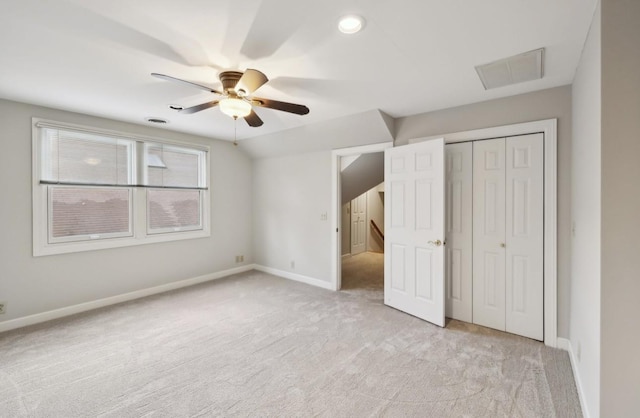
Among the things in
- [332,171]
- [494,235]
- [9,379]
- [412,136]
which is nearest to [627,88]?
[494,235]

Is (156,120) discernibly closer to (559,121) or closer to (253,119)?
(253,119)

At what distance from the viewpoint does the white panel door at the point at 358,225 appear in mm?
6863

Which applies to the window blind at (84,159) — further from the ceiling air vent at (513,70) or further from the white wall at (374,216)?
the white wall at (374,216)

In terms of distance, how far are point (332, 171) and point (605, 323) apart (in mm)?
3315

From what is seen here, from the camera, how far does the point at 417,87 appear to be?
2586 mm

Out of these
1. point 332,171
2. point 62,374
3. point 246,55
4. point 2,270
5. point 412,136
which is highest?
point 246,55

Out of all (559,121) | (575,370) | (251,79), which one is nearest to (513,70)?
(559,121)

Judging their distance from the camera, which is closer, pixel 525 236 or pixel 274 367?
pixel 274 367

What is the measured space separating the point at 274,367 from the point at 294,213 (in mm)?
2811

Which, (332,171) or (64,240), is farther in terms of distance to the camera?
(332,171)

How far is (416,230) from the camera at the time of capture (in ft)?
10.6

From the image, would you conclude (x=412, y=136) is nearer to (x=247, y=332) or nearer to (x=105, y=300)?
(x=247, y=332)

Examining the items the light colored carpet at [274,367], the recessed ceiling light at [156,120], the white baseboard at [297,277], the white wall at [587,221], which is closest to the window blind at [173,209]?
the recessed ceiling light at [156,120]

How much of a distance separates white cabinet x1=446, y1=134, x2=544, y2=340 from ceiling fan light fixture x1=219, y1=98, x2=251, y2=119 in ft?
7.55
